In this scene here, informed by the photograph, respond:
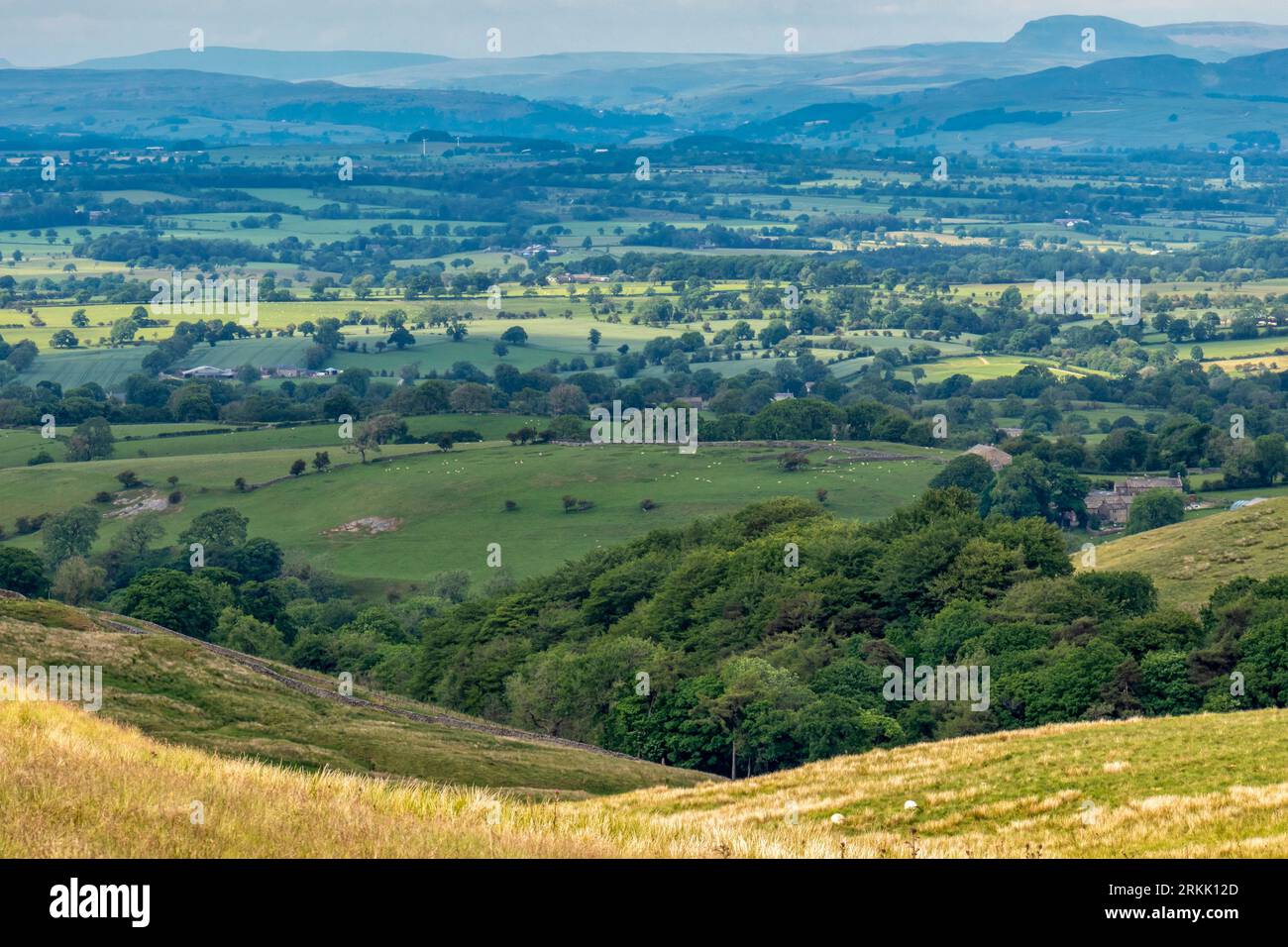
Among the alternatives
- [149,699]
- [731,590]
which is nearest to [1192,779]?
[149,699]

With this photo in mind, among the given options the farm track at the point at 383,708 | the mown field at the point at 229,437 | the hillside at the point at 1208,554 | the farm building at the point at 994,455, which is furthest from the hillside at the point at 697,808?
the mown field at the point at 229,437

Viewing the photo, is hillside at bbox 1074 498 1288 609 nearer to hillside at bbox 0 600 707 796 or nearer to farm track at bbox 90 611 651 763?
farm track at bbox 90 611 651 763

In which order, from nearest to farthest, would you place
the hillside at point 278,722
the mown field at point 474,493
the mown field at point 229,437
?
1. the hillside at point 278,722
2. the mown field at point 474,493
3. the mown field at point 229,437

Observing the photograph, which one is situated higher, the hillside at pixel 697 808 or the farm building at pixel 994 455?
the hillside at pixel 697 808

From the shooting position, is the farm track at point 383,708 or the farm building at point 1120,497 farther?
the farm building at point 1120,497

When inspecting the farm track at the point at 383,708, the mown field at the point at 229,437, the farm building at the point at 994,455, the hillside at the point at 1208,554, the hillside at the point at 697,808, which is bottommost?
the farm building at the point at 994,455

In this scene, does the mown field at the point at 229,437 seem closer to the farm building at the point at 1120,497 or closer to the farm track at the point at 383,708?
the farm building at the point at 1120,497
